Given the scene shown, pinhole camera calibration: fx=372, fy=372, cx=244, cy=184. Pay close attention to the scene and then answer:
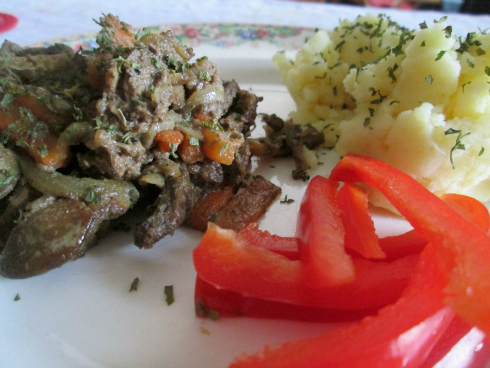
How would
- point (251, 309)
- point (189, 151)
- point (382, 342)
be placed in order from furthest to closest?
point (189, 151)
point (251, 309)
point (382, 342)

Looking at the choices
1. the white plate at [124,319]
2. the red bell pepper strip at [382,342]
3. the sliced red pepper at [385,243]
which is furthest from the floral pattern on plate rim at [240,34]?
the red bell pepper strip at [382,342]

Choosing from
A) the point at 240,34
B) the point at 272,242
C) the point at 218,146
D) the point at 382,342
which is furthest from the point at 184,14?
the point at 382,342

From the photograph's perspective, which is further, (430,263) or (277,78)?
(277,78)

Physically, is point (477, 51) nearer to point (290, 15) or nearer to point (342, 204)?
point (342, 204)

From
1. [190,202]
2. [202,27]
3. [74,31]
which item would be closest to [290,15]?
[202,27]

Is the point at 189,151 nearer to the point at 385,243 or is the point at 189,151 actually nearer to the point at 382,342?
the point at 385,243

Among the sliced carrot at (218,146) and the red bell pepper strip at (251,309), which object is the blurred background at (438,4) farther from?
the red bell pepper strip at (251,309)
